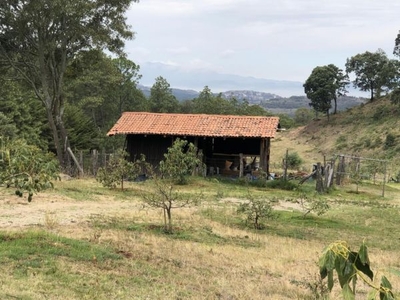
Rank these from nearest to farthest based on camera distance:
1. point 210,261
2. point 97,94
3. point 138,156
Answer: point 210,261 < point 138,156 < point 97,94

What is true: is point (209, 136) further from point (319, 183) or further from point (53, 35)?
point (53, 35)

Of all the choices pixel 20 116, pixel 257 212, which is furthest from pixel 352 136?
pixel 257 212

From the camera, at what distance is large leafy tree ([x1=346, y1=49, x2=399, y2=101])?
51.2 m

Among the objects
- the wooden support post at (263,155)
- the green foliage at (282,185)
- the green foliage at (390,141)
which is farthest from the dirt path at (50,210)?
the green foliage at (390,141)

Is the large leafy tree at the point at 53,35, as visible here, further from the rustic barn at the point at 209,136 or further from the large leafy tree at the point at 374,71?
the large leafy tree at the point at 374,71

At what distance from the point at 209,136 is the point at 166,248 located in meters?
15.3

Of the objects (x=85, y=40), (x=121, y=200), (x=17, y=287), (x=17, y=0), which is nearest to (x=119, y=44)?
(x=85, y=40)

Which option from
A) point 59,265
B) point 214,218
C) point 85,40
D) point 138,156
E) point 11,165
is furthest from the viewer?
point 138,156

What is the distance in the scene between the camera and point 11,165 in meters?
4.79

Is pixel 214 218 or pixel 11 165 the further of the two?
pixel 214 218

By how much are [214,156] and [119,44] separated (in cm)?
817

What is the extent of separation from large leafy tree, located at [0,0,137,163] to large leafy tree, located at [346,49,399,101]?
1477 inches

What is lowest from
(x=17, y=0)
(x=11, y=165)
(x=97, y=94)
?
(x=11, y=165)

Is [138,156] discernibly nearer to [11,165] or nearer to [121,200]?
[121,200]
